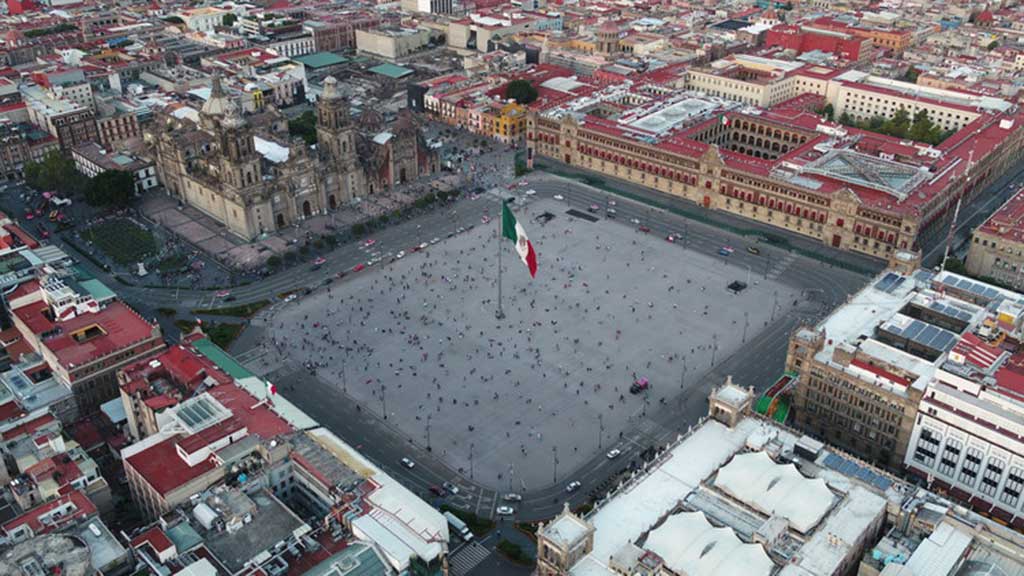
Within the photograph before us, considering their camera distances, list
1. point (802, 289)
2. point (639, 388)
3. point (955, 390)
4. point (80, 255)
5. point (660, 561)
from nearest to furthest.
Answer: point (660, 561)
point (955, 390)
point (639, 388)
point (802, 289)
point (80, 255)

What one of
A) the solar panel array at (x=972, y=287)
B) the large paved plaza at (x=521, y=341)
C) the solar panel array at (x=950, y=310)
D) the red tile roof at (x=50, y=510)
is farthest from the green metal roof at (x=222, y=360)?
the solar panel array at (x=972, y=287)

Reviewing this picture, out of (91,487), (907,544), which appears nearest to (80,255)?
(91,487)

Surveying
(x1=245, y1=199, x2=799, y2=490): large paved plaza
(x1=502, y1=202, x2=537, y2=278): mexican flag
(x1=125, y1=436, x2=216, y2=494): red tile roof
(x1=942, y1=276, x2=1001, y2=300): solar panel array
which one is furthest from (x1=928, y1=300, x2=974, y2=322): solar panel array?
(x1=125, y1=436, x2=216, y2=494): red tile roof

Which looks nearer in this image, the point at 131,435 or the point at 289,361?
the point at 131,435

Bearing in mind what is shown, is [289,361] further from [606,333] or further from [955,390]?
[955,390]

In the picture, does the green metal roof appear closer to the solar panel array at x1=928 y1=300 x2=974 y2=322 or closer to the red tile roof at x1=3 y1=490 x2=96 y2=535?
the red tile roof at x1=3 y1=490 x2=96 y2=535

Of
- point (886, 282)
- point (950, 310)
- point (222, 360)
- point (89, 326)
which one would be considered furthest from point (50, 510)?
point (950, 310)
